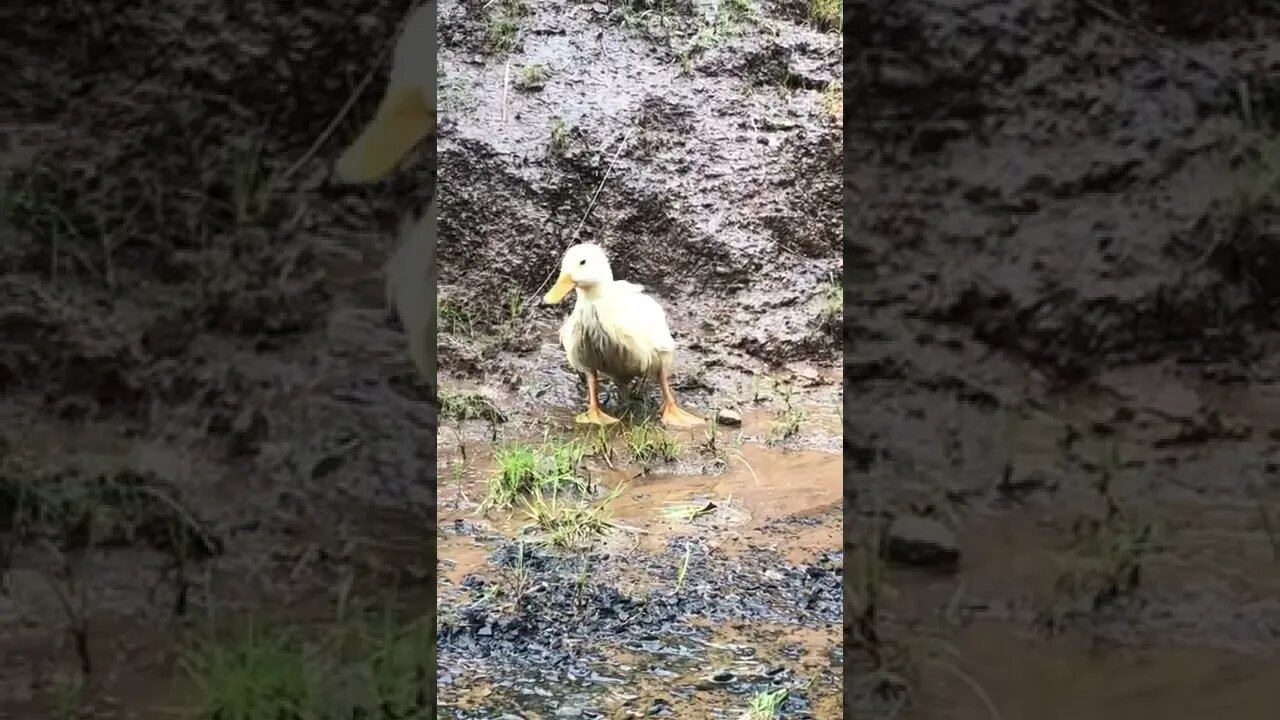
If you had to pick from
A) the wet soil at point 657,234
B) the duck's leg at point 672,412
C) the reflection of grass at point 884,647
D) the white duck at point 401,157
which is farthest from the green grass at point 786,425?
the white duck at point 401,157

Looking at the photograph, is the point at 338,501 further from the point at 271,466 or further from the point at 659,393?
the point at 659,393

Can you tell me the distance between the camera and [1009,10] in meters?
1.31

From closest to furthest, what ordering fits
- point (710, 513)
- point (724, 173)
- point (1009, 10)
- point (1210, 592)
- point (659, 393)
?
1. point (1210, 592)
2. point (1009, 10)
3. point (710, 513)
4. point (659, 393)
5. point (724, 173)

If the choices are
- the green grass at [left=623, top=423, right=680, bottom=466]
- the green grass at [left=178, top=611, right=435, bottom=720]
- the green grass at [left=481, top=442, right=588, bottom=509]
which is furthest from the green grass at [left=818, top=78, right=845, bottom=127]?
the green grass at [left=178, top=611, right=435, bottom=720]

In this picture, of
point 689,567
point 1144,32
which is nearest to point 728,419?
point 689,567

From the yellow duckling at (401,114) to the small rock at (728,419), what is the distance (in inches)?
35.9

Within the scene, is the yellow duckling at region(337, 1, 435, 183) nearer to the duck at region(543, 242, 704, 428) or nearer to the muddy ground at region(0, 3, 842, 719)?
the muddy ground at region(0, 3, 842, 719)

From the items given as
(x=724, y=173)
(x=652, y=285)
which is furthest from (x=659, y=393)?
(x=724, y=173)

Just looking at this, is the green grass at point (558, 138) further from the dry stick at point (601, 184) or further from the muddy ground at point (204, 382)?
the muddy ground at point (204, 382)

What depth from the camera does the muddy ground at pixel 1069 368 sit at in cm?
117

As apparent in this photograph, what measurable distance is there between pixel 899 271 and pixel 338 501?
73 cm

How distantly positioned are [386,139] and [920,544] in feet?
2.54

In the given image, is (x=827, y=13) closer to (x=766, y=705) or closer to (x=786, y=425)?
(x=786, y=425)

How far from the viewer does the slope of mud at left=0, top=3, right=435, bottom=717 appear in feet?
3.96
